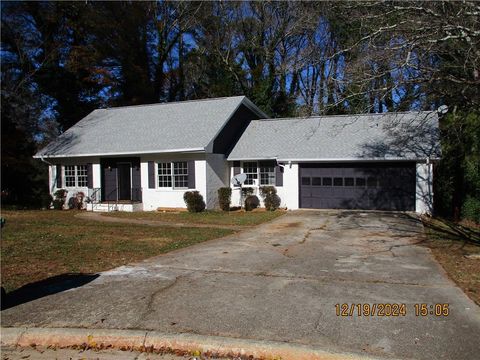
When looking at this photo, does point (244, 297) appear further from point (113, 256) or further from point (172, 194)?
point (172, 194)

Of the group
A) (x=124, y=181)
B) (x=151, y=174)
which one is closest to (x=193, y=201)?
(x=151, y=174)

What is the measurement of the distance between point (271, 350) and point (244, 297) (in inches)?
68.1

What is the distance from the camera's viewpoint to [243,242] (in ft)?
35.9

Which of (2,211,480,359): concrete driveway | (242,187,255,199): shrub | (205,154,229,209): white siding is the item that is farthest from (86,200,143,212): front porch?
(2,211,480,359): concrete driveway

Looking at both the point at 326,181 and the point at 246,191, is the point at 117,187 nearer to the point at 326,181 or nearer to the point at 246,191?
the point at 246,191

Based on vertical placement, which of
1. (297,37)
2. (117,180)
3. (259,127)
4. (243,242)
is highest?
(297,37)

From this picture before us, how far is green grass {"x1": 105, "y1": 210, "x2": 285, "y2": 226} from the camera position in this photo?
626 inches

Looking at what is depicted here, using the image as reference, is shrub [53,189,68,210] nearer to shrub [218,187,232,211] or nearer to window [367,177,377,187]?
shrub [218,187,232,211]

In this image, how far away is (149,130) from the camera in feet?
75.6

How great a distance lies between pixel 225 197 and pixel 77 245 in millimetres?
9860

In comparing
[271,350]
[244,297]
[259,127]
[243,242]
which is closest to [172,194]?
[259,127]

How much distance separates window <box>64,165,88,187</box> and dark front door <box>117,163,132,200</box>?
7.72ft

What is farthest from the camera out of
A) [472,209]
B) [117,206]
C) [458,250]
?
[117,206]
